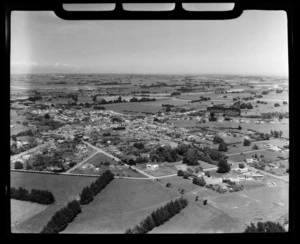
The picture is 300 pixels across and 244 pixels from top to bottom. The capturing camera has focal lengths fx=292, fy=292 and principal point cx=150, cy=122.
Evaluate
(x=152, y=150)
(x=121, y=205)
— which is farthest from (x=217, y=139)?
(x=121, y=205)

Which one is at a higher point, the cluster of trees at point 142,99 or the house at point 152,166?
the cluster of trees at point 142,99

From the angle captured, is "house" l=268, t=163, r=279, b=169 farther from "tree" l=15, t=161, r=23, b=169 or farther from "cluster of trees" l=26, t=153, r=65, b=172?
"tree" l=15, t=161, r=23, b=169

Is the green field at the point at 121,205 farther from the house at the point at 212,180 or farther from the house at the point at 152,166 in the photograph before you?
the house at the point at 212,180

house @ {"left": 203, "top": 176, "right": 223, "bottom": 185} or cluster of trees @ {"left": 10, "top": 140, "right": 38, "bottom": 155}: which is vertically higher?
cluster of trees @ {"left": 10, "top": 140, "right": 38, "bottom": 155}

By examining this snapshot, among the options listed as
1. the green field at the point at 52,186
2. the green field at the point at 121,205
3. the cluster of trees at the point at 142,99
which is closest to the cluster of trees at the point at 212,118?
the cluster of trees at the point at 142,99

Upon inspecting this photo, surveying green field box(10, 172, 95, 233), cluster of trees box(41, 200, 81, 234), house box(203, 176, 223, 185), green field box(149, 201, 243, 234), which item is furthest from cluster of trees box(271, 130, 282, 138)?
cluster of trees box(41, 200, 81, 234)

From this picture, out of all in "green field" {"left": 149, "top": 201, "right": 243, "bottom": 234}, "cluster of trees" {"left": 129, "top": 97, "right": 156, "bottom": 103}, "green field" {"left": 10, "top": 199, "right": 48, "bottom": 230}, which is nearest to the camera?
"green field" {"left": 10, "top": 199, "right": 48, "bottom": 230}

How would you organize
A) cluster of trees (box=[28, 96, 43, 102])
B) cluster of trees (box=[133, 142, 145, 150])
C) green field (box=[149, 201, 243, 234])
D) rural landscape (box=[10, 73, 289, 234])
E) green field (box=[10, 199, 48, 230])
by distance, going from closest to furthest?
green field (box=[10, 199, 48, 230]) < green field (box=[149, 201, 243, 234]) < rural landscape (box=[10, 73, 289, 234]) < cluster of trees (box=[28, 96, 43, 102]) < cluster of trees (box=[133, 142, 145, 150])

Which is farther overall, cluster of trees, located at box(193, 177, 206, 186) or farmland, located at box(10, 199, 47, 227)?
cluster of trees, located at box(193, 177, 206, 186)

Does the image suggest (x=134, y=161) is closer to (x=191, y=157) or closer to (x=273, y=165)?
(x=191, y=157)
